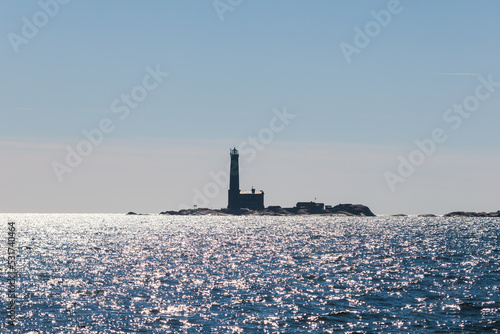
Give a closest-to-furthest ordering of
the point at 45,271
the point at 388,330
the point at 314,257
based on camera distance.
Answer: the point at 388,330
the point at 45,271
the point at 314,257

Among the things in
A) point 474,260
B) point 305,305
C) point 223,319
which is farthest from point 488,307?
point 474,260

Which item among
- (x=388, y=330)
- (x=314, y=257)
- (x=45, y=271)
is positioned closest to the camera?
(x=388, y=330)

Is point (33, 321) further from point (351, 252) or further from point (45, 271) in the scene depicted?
point (351, 252)

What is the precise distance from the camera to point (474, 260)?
79438 millimetres

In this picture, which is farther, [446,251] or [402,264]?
[446,251]

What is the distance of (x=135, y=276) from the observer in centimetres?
6297

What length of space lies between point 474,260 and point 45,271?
5571cm

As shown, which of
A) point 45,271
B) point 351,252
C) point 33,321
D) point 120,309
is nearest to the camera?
point 33,321

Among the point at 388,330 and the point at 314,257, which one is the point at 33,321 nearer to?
the point at 388,330

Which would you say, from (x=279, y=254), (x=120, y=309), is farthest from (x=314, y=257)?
(x=120, y=309)

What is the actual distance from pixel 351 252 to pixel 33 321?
6293cm

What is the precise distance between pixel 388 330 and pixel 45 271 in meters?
45.2

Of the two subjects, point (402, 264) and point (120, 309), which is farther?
point (402, 264)

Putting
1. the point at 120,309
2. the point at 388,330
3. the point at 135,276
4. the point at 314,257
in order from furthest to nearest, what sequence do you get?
the point at 314,257, the point at 135,276, the point at 120,309, the point at 388,330
